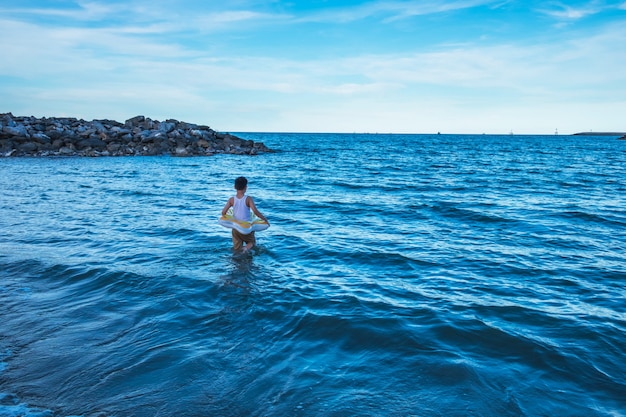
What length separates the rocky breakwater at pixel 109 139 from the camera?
4456 cm

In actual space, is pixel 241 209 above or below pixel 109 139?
below

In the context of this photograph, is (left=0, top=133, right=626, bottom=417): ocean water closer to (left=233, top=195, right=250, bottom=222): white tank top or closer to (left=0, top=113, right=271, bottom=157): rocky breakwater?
(left=233, top=195, right=250, bottom=222): white tank top

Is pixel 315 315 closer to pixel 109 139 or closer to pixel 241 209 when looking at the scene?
pixel 241 209

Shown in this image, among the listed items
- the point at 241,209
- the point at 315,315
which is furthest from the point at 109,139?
the point at 315,315

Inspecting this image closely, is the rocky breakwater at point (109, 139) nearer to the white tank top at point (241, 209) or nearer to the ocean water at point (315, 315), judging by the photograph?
the ocean water at point (315, 315)

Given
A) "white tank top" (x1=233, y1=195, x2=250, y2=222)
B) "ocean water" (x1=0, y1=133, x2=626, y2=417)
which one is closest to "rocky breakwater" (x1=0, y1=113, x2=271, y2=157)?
"ocean water" (x1=0, y1=133, x2=626, y2=417)

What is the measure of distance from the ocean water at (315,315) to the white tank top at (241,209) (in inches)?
41.2

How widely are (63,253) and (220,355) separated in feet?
23.7

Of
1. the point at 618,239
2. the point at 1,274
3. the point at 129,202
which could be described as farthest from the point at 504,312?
the point at 129,202

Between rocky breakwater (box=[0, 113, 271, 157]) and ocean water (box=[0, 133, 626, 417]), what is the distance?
32.5 metres

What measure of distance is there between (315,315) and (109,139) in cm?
5034

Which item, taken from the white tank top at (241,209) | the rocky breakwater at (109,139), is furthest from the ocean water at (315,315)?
the rocky breakwater at (109,139)

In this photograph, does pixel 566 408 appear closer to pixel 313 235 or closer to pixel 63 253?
pixel 313 235

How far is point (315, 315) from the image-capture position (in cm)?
757
